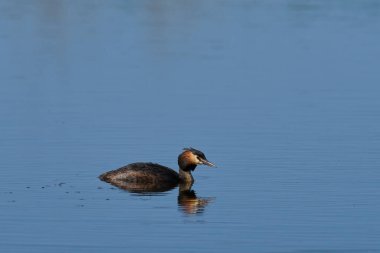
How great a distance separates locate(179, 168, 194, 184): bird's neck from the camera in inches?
664

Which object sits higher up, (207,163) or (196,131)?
(196,131)

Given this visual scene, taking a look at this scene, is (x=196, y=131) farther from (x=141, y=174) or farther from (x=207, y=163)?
(x=141, y=174)

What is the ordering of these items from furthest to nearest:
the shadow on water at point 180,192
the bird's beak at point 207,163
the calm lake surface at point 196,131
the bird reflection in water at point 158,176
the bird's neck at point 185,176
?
the bird's neck at point 185,176 → the bird's beak at point 207,163 → the bird reflection in water at point 158,176 → the shadow on water at point 180,192 → the calm lake surface at point 196,131

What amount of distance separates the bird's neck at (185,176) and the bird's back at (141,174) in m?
0.17

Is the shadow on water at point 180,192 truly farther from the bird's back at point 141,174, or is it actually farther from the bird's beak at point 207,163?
the bird's beak at point 207,163

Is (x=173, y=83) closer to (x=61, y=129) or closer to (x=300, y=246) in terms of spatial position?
(x=61, y=129)

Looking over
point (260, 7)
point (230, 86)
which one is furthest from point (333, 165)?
point (260, 7)

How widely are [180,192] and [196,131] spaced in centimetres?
295

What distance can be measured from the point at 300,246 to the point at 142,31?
64.6 ft

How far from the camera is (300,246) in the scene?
41.9 ft

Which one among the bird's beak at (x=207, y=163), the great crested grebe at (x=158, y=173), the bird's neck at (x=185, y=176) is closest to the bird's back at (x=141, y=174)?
the great crested grebe at (x=158, y=173)

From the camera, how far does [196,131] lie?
19125mm

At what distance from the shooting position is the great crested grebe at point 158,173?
643 inches

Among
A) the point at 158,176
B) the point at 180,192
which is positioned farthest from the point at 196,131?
the point at 180,192
